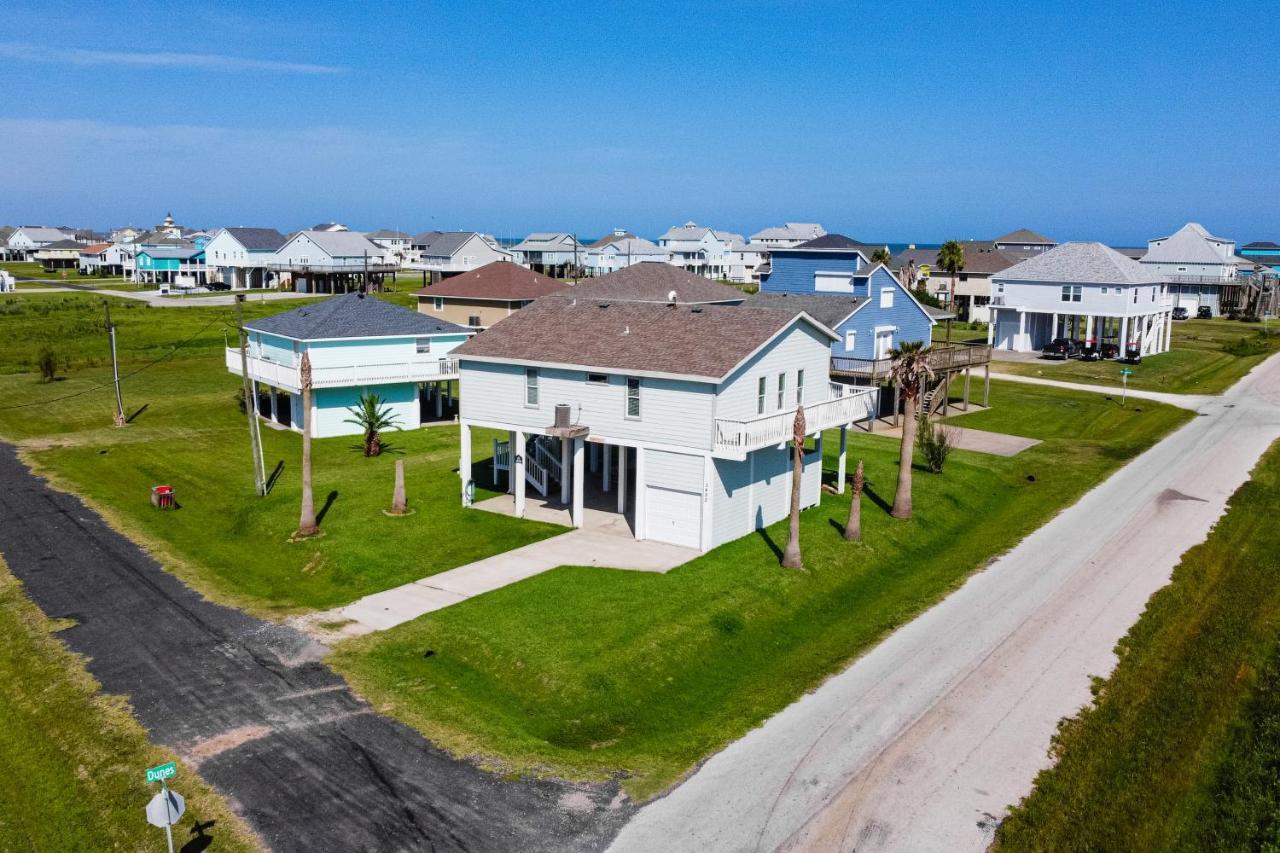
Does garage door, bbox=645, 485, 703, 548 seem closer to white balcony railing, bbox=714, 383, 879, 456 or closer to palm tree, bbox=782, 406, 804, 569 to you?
white balcony railing, bbox=714, 383, 879, 456

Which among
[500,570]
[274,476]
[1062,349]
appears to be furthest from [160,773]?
[1062,349]

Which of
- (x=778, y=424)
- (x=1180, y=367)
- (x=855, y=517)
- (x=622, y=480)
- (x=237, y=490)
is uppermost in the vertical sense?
(x=778, y=424)

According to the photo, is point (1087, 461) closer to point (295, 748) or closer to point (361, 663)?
point (361, 663)

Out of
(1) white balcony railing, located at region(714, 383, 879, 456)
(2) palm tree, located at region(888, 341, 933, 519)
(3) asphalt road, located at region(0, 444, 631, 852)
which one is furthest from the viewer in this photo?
(2) palm tree, located at region(888, 341, 933, 519)

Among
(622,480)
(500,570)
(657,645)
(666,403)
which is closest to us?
(657,645)

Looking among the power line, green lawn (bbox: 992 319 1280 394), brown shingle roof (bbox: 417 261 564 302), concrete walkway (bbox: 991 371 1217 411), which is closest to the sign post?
the power line

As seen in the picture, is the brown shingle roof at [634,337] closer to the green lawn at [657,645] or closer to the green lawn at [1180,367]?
the green lawn at [657,645]

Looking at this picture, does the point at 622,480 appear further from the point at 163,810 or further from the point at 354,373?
the point at 163,810
